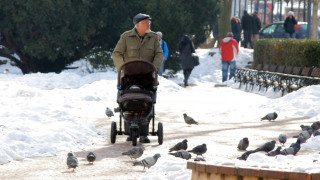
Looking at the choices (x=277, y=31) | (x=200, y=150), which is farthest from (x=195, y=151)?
(x=277, y=31)

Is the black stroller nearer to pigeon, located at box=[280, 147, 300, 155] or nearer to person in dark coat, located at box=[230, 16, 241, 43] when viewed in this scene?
pigeon, located at box=[280, 147, 300, 155]

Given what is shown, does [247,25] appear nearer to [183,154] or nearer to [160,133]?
[160,133]

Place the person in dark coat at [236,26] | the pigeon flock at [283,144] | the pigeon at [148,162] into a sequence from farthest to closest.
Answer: the person in dark coat at [236,26], the pigeon flock at [283,144], the pigeon at [148,162]

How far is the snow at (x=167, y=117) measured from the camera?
9038 millimetres

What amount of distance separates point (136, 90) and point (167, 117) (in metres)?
5.07

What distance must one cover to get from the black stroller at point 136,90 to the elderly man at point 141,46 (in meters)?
0.31

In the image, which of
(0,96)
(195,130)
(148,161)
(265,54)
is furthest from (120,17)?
(148,161)

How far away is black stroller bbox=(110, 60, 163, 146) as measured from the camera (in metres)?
10.9

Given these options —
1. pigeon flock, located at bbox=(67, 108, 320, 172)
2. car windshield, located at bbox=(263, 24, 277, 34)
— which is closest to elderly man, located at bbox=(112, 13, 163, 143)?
pigeon flock, located at bbox=(67, 108, 320, 172)

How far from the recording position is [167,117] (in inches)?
625

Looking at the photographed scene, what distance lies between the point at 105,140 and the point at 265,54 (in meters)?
16.3

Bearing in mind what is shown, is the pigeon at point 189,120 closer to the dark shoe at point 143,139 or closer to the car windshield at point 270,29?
the dark shoe at point 143,139

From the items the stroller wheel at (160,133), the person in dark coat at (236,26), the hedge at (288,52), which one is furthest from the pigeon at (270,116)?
the person in dark coat at (236,26)

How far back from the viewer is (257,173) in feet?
17.1
